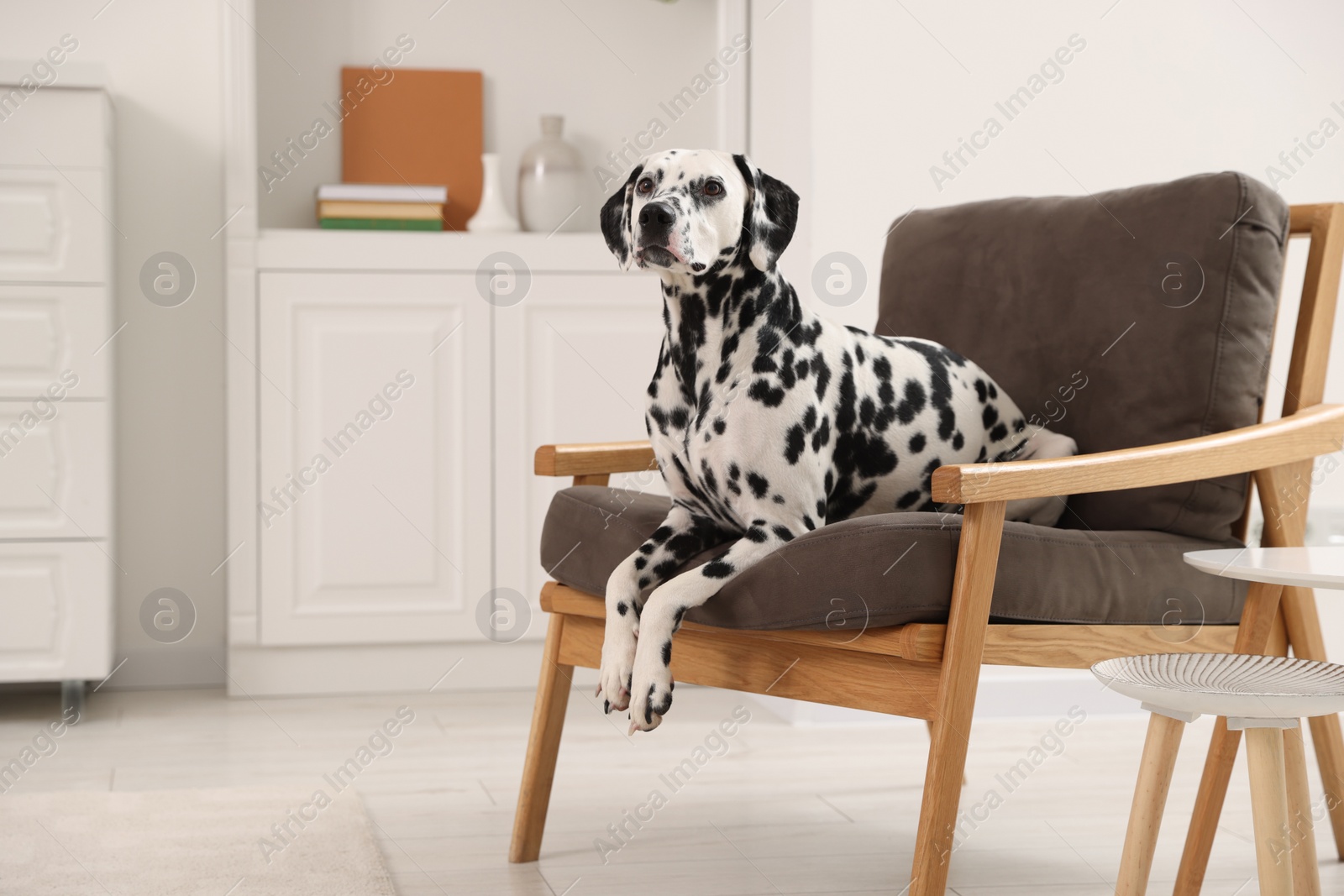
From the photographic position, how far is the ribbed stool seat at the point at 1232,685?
119 centimetres

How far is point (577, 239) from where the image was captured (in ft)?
10.8

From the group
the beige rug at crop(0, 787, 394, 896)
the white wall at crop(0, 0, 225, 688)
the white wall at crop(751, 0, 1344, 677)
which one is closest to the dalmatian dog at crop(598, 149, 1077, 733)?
the beige rug at crop(0, 787, 394, 896)

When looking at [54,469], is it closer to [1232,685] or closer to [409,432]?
[409,432]

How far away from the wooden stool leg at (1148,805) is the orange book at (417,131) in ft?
8.44

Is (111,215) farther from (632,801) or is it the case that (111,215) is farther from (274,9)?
(632,801)

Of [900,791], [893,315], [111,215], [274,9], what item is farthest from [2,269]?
[900,791]

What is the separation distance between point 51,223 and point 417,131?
995 mm

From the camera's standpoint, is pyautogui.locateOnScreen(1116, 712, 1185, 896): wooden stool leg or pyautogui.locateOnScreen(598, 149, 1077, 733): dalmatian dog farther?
pyautogui.locateOnScreen(598, 149, 1077, 733): dalmatian dog

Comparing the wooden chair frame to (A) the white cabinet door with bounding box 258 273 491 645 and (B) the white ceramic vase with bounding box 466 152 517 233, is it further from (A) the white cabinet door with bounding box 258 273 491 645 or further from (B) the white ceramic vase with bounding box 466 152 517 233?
(B) the white ceramic vase with bounding box 466 152 517 233

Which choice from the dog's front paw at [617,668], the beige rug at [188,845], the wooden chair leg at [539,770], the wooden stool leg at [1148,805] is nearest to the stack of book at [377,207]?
the beige rug at [188,845]

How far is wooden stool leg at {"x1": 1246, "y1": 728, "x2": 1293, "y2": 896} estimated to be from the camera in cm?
127

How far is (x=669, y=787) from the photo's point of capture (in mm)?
2412

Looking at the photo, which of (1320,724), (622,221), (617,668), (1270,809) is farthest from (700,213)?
(1320,724)

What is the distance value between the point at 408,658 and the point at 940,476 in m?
2.15
